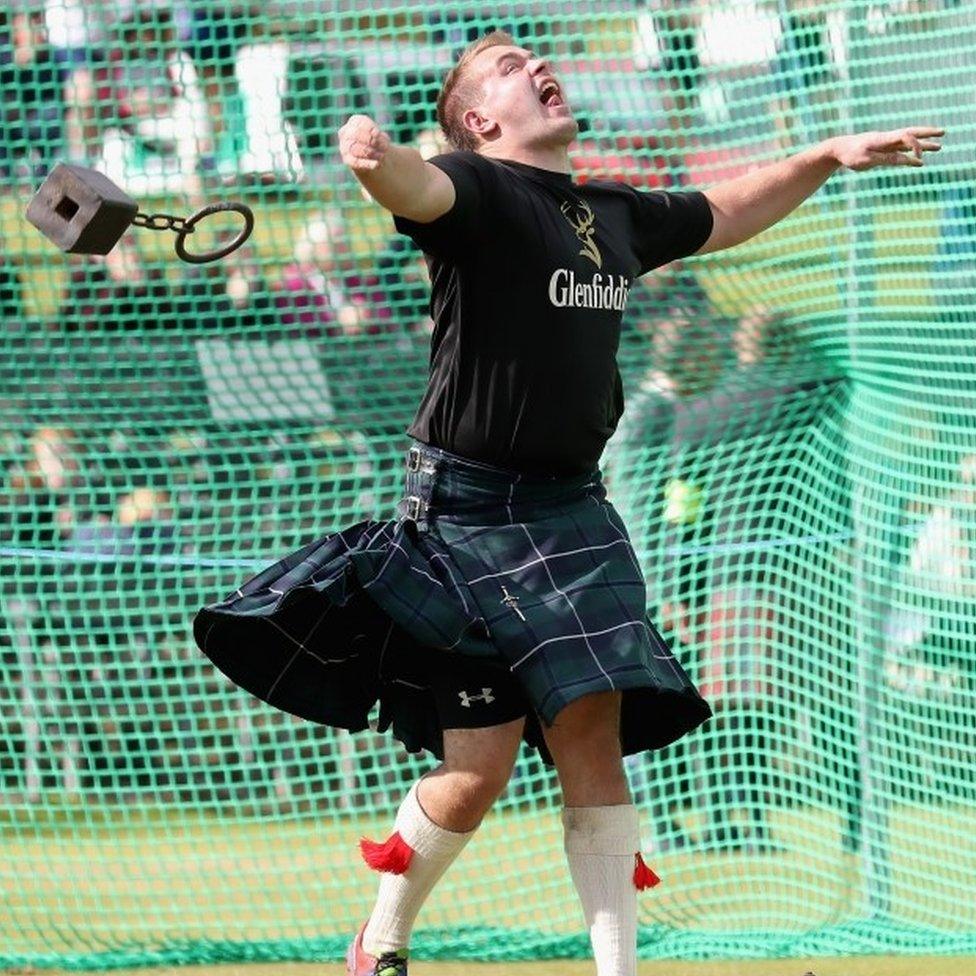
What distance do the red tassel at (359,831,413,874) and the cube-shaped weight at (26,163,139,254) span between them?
3.40 ft

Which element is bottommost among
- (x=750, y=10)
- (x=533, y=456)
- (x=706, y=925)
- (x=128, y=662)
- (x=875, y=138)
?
(x=706, y=925)

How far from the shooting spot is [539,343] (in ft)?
10.9

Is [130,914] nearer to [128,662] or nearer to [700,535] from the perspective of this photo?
[128,662]

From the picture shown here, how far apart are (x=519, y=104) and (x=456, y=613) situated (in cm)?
86

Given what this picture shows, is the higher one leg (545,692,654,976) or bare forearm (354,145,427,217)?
bare forearm (354,145,427,217)

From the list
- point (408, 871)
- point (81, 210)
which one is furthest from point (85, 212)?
point (408, 871)

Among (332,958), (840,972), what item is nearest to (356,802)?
(332,958)

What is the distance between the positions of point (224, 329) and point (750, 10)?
4.63 feet

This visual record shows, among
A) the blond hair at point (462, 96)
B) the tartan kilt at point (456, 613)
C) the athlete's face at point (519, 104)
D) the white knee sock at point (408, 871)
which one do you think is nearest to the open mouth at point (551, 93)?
the athlete's face at point (519, 104)

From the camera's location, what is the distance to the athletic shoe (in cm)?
342

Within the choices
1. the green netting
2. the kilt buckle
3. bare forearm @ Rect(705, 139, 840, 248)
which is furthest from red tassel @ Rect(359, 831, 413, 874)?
the green netting

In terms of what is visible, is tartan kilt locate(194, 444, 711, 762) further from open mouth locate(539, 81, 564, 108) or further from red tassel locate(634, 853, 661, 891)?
open mouth locate(539, 81, 564, 108)

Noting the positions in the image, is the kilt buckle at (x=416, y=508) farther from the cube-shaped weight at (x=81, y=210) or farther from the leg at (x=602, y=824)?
the cube-shaped weight at (x=81, y=210)

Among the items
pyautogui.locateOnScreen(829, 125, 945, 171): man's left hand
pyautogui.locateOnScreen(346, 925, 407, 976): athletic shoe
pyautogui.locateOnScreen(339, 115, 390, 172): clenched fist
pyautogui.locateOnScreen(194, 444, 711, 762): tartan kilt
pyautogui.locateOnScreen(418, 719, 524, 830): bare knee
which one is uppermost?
pyautogui.locateOnScreen(339, 115, 390, 172): clenched fist
